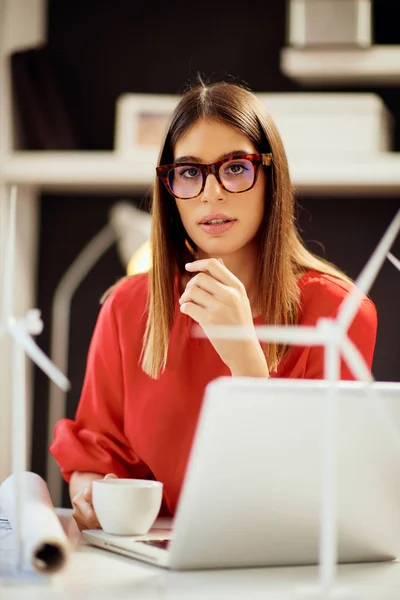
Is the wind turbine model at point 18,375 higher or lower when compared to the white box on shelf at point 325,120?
lower

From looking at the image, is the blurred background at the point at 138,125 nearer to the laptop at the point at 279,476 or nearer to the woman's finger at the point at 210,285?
the woman's finger at the point at 210,285

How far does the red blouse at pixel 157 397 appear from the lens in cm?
155

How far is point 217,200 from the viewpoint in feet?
4.81

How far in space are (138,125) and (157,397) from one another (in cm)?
132

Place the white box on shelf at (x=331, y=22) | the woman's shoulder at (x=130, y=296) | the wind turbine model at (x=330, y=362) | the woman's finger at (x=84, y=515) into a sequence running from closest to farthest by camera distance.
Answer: the wind turbine model at (x=330, y=362) < the woman's finger at (x=84, y=515) < the woman's shoulder at (x=130, y=296) < the white box on shelf at (x=331, y=22)

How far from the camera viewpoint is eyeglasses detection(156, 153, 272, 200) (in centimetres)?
144

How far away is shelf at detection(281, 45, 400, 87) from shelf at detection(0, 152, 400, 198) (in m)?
0.26

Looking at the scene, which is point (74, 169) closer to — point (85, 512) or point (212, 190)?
point (212, 190)

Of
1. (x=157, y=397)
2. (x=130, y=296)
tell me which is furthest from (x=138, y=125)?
(x=157, y=397)

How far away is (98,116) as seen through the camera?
302 cm

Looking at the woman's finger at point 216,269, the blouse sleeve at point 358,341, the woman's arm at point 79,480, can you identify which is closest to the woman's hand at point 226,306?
the woman's finger at point 216,269

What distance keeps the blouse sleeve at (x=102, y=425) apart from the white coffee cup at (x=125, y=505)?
0.46m

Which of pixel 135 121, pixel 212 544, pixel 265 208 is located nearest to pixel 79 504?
pixel 212 544

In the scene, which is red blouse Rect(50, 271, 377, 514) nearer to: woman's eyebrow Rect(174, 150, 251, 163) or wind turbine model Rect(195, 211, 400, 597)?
woman's eyebrow Rect(174, 150, 251, 163)
